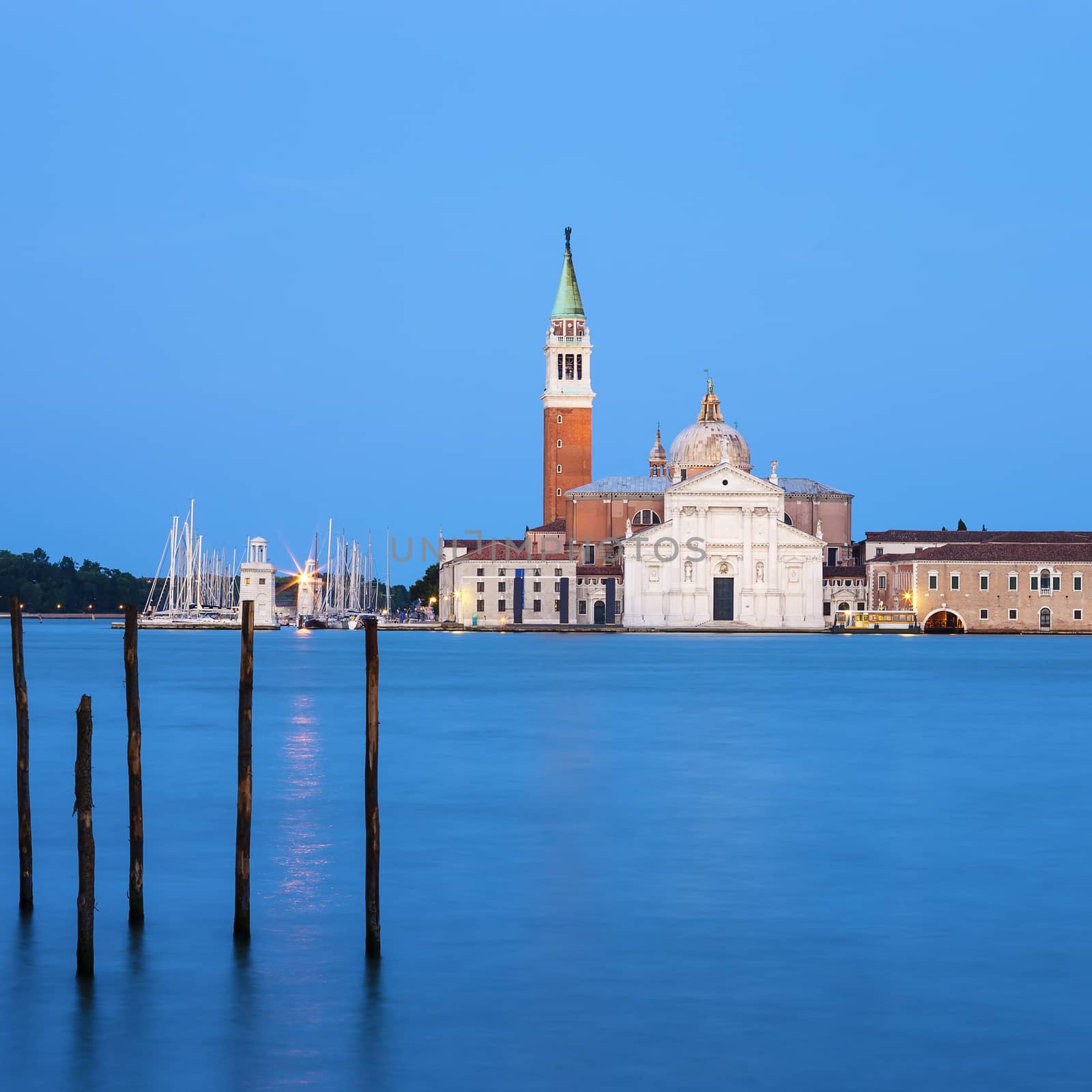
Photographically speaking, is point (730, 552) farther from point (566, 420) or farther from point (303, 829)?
point (303, 829)

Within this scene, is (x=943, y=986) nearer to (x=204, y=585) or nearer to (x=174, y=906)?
(x=174, y=906)

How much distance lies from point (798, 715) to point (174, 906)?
2072 centimetres

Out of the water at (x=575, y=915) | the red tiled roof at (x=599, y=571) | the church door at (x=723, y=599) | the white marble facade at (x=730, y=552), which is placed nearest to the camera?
A: the water at (x=575, y=915)

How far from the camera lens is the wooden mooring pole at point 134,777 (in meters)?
10.7

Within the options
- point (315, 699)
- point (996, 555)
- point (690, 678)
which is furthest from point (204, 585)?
point (315, 699)

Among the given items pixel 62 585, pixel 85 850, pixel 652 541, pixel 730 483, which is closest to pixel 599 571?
pixel 652 541

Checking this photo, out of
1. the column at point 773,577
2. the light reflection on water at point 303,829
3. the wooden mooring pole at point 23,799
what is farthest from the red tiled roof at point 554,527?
the wooden mooring pole at point 23,799

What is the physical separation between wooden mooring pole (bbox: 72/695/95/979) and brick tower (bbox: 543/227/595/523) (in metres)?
79.7

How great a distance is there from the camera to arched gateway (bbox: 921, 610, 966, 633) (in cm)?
8169

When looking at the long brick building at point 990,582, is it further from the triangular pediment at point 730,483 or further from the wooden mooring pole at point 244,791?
the wooden mooring pole at point 244,791

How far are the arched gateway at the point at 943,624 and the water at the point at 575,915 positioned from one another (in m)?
54.9

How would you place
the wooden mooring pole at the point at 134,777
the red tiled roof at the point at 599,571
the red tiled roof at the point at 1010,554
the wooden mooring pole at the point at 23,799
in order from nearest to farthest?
the wooden mooring pole at the point at 134,777, the wooden mooring pole at the point at 23,799, the red tiled roof at the point at 1010,554, the red tiled roof at the point at 599,571

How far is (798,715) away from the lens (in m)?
31.5

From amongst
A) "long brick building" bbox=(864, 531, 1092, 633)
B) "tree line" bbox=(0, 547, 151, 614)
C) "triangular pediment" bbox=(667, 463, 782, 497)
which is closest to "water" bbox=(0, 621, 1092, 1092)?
"triangular pediment" bbox=(667, 463, 782, 497)
